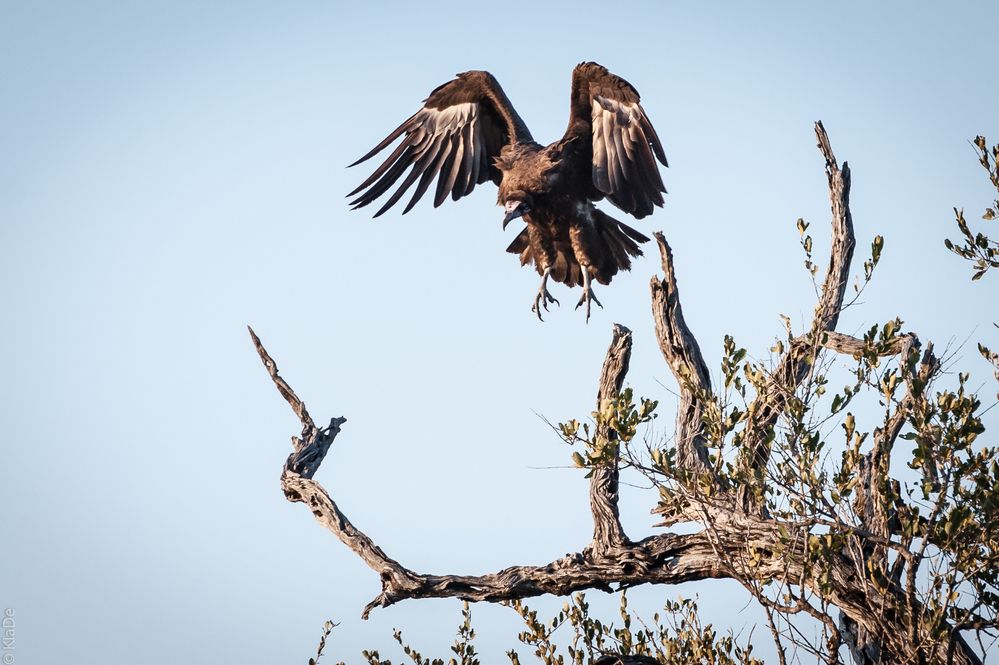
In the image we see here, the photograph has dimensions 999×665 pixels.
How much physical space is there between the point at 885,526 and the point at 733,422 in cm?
65

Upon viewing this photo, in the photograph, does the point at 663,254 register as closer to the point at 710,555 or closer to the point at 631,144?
the point at 710,555

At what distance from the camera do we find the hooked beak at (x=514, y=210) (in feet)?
25.2

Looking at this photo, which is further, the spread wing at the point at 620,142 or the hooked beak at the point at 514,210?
the hooked beak at the point at 514,210

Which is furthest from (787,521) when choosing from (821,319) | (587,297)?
(587,297)

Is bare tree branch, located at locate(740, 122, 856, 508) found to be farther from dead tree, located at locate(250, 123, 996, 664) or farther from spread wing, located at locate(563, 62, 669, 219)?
spread wing, located at locate(563, 62, 669, 219)

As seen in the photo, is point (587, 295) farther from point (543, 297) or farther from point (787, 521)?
point (787, 521)

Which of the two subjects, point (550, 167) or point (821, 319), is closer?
point (821, 319)

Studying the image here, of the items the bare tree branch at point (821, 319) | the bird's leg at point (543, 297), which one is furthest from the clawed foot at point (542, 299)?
the bare tree branch at point (821, 319)

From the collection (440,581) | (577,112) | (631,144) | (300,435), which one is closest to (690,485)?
(440,581)

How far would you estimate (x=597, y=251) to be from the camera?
7.67 metres

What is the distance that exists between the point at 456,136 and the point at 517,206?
97 centimetres

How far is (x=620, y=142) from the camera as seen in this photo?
716cm

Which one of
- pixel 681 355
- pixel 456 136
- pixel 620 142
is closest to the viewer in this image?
pixel 681 355

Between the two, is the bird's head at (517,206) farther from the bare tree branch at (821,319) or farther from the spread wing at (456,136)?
the bare tree branch at (821,319)
